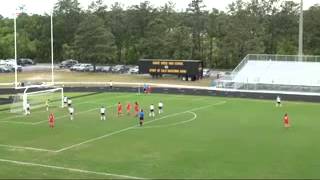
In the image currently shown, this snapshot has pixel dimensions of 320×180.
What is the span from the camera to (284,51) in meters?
96.0

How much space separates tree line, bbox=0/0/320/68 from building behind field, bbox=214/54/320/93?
13364 mm

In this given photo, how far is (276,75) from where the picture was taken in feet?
223

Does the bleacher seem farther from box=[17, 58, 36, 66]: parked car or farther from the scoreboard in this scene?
box=[17, 58, 36, 66]: parked car

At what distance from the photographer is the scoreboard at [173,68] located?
249 feet

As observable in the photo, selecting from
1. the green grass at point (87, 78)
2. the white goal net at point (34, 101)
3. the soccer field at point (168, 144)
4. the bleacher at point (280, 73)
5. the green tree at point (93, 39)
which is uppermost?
the green tree at point (93, 39)

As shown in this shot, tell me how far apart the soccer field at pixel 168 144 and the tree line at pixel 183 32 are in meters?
42.5

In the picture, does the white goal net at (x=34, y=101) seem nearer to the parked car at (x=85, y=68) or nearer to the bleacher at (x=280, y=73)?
the bleacher at (x=280, y=73)

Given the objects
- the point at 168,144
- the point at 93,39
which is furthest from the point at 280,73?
the point at 168,144

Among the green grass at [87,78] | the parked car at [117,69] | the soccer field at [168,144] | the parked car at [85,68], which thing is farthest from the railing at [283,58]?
the parked car at [85,68]

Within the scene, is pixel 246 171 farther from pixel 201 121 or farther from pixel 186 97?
pixel 186 97

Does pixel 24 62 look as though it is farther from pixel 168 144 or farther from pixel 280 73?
pixel 168 144

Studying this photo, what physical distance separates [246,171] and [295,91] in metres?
39.4

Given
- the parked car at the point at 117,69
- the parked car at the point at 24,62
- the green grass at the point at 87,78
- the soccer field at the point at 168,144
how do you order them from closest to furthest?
the soccer field at the point at 168,144
the green grass at the point at 87,78
the parked car at the point at 117,69
the parked car at the point at 24,62

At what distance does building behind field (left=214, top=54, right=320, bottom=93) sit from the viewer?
62.8 meters
